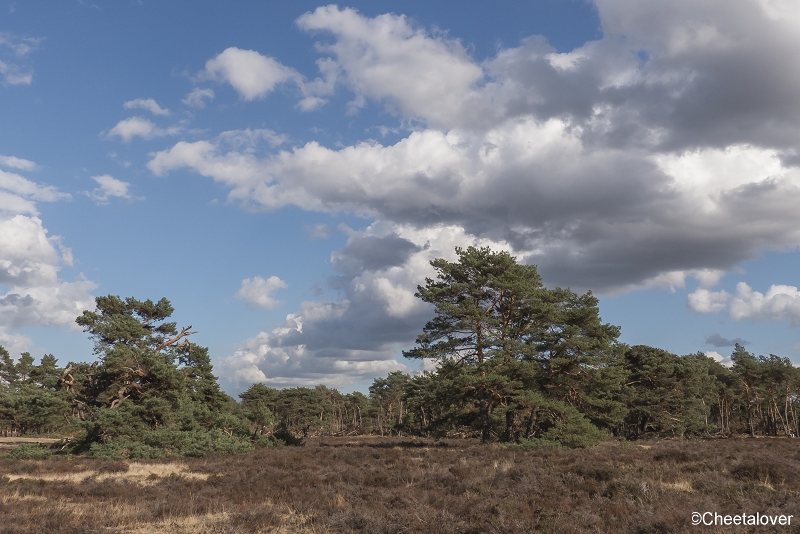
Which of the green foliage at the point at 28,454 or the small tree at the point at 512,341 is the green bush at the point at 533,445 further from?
the green foliage at the point at 28,454

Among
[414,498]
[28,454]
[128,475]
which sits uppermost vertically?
[414,498]

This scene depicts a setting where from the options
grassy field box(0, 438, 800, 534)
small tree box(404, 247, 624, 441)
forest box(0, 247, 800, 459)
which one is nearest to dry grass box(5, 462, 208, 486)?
grassy field box(0, 438, 800, 534)

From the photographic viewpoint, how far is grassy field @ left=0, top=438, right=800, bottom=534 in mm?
10219

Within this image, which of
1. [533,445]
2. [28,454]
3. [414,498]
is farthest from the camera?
[28,454]

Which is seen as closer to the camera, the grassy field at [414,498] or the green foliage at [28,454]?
the grassy field at [414,498]

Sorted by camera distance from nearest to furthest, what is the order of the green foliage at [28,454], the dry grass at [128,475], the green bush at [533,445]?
the dry grass at [128,475] < the green bush at [533,445] < the green foliage at [28,454]

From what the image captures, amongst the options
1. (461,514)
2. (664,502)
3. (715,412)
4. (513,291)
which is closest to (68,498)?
(461,514)

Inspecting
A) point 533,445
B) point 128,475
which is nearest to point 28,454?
point 128,475

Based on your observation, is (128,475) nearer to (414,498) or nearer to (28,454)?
A: (28,454)

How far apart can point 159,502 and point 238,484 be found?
12.6ft

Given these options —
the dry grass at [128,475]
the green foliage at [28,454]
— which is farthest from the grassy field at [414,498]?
the green foliage at [28,454]

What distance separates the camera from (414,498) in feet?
43.5

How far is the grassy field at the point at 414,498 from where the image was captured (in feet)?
33.5

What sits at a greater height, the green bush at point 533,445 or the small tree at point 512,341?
the small tree at point 512,341
